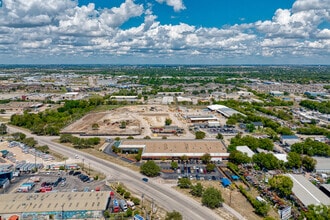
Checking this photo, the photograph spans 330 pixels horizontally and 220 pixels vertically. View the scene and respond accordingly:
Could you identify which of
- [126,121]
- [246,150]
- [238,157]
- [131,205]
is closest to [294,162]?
[246,150]

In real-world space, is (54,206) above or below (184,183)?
above

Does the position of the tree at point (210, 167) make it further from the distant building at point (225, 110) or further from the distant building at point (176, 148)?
the distant building at point (225, 110)

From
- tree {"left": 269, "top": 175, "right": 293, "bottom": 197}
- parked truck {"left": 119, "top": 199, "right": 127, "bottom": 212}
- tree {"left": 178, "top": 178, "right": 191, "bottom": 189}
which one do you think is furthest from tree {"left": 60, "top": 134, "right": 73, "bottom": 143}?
tree {"left": 269, "top": 175, "right": 293, "bottom": 197}

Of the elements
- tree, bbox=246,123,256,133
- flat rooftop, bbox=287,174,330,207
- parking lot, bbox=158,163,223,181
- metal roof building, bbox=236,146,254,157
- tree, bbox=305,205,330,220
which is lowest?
parking lot, bbox=158,163,223,181

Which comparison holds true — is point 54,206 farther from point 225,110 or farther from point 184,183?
point 225,110

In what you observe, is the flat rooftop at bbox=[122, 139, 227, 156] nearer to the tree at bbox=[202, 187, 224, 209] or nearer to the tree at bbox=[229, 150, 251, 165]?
the tree at bbox=[229, 150, 251, 165]

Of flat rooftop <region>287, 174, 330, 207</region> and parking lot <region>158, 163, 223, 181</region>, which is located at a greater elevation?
flat rooftop <region>287, 174, 330, 207</region>
